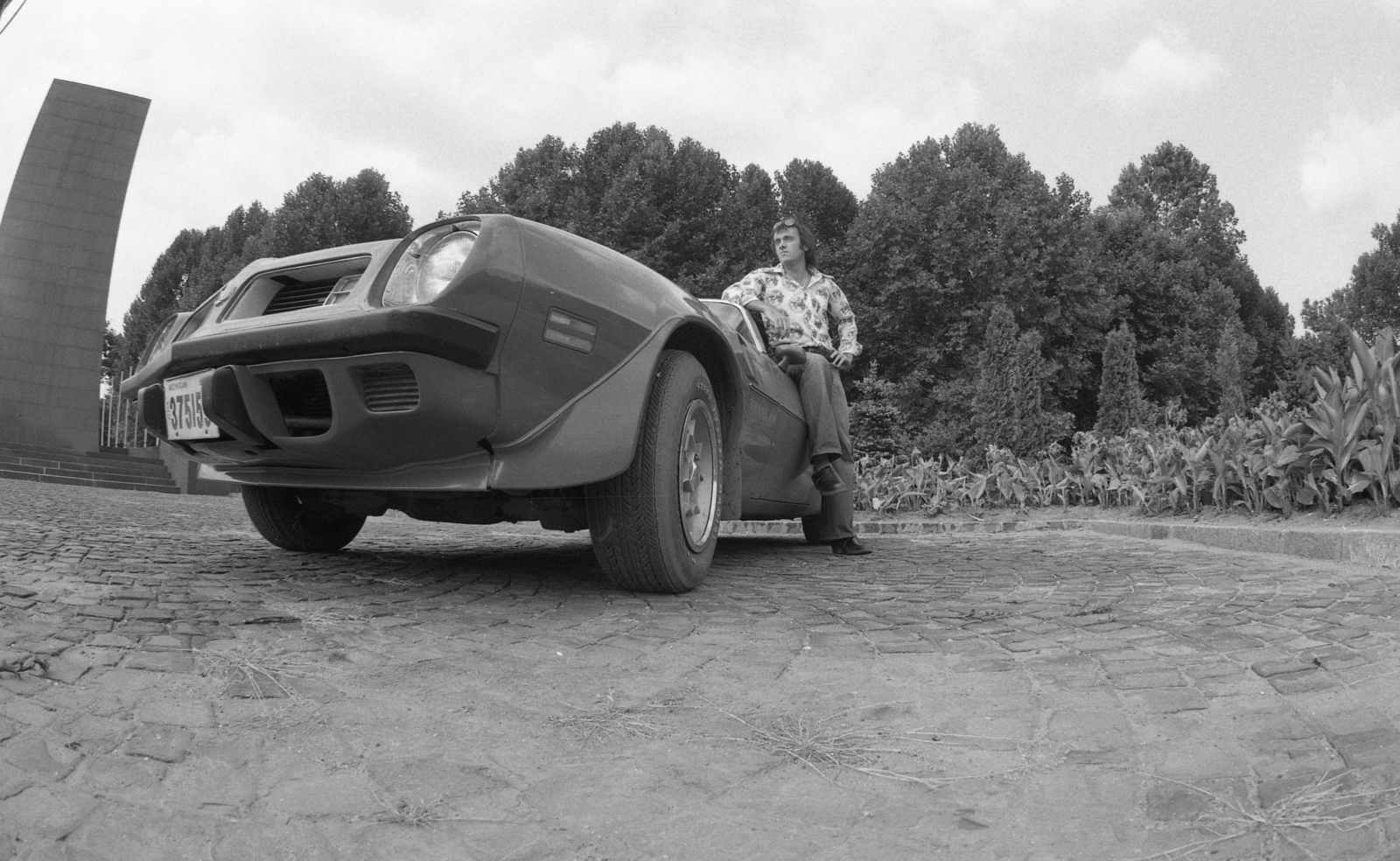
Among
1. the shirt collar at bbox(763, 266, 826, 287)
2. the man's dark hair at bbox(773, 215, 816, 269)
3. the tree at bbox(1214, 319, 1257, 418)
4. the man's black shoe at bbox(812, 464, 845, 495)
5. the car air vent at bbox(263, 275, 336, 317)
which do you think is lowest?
the man's black shoe at bbox(812, 464, 845, 495)

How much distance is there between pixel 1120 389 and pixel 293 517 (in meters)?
24.9

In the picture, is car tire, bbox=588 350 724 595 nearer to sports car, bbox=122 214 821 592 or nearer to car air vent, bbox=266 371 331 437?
sports car, bbox=122 214 821 592

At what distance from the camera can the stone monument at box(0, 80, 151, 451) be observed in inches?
698

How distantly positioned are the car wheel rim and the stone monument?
732 inches

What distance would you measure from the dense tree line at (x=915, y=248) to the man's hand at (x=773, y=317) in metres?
21.4

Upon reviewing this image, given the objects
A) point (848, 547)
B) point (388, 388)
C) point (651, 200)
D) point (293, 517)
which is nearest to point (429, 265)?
point (388, 388)

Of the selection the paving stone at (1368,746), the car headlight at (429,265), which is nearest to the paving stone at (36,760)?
the car headlight at (429,265)

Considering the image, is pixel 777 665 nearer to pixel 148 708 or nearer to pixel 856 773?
pixel 856 773

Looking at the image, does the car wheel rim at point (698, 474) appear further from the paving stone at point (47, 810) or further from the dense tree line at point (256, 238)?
the dense tree line at point (256, 238)

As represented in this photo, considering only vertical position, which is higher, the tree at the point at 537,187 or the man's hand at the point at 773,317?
the tree at the point at 537,187

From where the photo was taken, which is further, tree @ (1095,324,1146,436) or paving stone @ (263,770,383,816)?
tree @ (1095,324,1146,436)

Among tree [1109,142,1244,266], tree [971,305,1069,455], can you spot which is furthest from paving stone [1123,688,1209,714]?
tree [1109,142,1244,266]

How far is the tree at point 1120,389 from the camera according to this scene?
2505cm

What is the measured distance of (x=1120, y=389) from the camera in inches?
1001
